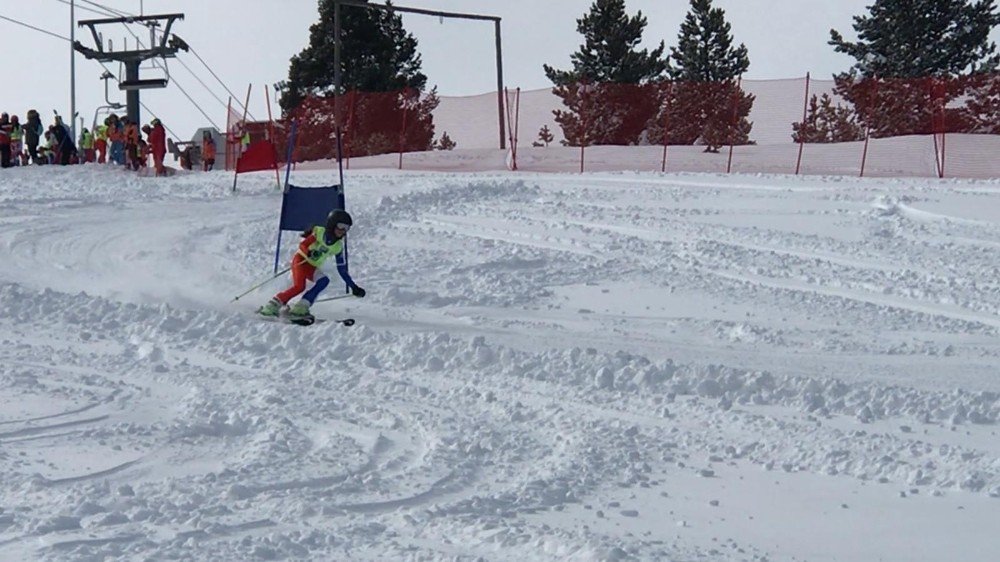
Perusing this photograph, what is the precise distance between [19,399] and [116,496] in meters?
2.68

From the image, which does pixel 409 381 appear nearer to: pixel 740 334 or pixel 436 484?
pixel 436 484

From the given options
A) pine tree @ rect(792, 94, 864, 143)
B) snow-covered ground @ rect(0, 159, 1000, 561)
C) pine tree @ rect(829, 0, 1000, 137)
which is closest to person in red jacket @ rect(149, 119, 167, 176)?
snow-covered ground @ rect(0, 159, 1000, 561)

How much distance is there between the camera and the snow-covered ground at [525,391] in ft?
18.6

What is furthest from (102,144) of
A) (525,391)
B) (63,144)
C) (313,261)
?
(525,391)

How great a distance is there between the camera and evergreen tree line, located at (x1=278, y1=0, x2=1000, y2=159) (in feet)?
78.9

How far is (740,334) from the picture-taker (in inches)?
424

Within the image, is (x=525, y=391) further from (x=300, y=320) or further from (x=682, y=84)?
(x=682, y=84)

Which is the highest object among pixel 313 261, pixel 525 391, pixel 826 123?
pixel 826 123

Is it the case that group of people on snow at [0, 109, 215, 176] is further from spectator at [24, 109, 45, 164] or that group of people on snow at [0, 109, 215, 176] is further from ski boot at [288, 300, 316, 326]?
ski boot at [288, 300, 316, 326]

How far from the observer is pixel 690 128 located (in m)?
25.6

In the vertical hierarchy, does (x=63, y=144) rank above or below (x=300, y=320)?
above

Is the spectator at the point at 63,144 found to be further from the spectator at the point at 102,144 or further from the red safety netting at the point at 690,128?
the red safety netting at the point at 690,128

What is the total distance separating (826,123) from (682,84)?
3381mm

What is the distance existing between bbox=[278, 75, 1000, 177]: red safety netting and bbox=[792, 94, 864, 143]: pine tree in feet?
0.12
